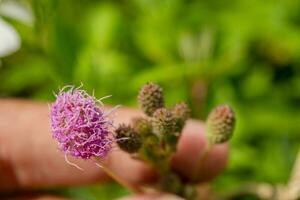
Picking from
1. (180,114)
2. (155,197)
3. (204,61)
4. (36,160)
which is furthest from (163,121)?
(204,61)

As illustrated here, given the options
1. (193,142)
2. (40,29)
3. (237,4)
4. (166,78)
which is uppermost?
(237,4)

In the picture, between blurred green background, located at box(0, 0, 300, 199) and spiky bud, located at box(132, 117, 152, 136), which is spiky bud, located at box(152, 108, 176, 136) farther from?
blurred green background, located at box(0, 0, 300, 199)

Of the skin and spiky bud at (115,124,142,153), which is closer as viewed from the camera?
spiky bud at (115,124,142,153)

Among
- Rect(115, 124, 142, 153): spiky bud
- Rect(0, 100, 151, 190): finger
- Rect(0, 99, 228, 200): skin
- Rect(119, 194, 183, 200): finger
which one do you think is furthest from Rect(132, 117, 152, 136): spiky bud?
Rect(0, 100, 151, 190): finger

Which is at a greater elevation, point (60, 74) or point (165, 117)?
point (60, 74)

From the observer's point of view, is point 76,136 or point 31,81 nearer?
point 76,136

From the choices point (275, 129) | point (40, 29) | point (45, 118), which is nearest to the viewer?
point (40, 29)

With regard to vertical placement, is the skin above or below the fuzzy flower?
above

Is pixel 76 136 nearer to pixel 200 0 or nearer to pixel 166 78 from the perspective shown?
pixel 166 78

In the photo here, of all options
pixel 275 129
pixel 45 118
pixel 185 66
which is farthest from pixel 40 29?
pixel 275 129
